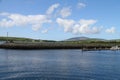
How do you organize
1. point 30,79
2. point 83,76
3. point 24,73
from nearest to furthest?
point 30,79
point 83,76
point 24,73

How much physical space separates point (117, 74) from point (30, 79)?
20.2 metres

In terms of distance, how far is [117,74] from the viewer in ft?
215

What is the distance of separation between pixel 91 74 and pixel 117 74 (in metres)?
5.90

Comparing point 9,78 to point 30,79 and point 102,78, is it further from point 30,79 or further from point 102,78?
point 102,78

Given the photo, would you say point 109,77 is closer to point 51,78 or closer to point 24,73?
point 51,78

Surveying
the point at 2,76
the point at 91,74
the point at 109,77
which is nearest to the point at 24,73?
the point at 2,76

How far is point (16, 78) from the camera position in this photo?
5884 cm

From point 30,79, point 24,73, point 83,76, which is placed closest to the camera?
point 30,79

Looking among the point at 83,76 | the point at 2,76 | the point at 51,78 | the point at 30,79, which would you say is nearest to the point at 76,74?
the point at 83,76

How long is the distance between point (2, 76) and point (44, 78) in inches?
363

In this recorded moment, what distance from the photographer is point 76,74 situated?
64.8 metres

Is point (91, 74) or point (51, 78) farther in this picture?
point (91, 74)

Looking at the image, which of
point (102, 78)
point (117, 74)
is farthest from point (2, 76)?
point (117, 74)

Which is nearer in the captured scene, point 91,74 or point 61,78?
point 61,78
